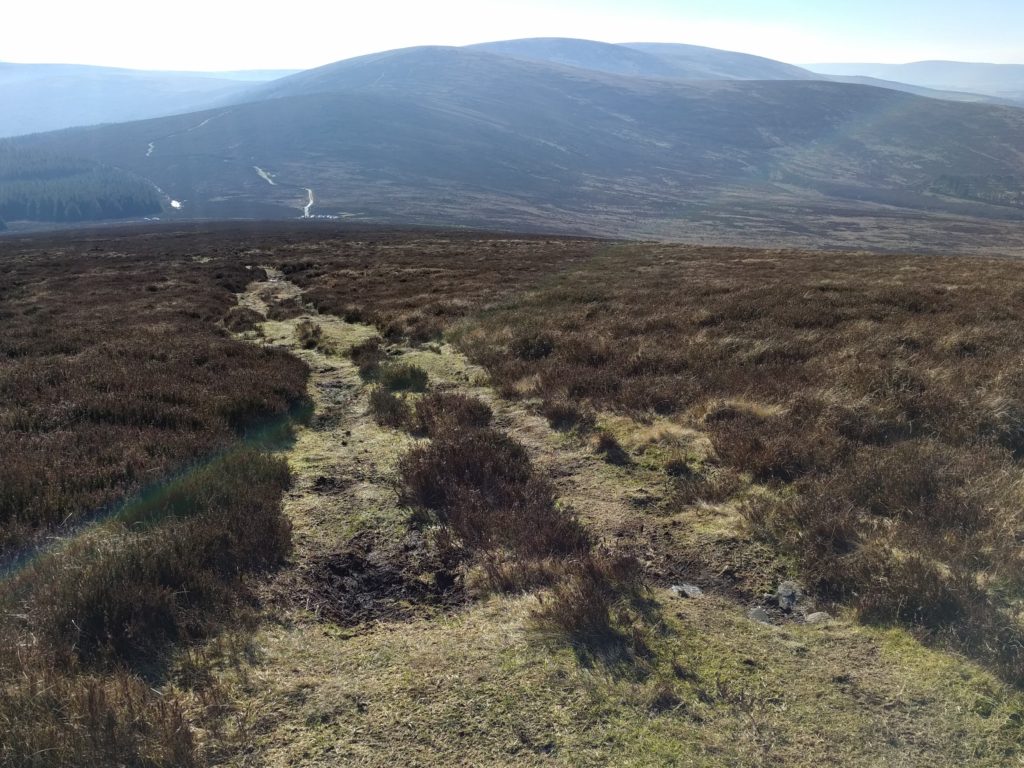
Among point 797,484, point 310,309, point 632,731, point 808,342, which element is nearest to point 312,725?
point 632,731

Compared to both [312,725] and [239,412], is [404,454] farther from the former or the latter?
[312,725]

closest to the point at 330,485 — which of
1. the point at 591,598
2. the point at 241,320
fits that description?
the point at 591,598

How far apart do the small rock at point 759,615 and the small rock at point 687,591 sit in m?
0.43

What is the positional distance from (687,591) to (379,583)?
2.93m

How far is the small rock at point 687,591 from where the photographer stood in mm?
4836

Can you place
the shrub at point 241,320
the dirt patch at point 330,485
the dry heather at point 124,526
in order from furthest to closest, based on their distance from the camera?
the shrub at point 241,320, the dirt patch at point 330,485, the dry heather at point 124,526

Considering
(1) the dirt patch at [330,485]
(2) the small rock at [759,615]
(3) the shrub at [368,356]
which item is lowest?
(1) the dirt patch at [330,485]

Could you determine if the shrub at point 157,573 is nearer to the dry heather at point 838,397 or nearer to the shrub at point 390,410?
the shrub at point 390,410

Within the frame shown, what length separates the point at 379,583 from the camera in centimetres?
518

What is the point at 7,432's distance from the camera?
769 cm

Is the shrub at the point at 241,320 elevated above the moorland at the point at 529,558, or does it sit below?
above

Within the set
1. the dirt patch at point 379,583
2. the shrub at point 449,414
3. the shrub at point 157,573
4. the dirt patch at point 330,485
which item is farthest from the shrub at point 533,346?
the shrub at point 157,573

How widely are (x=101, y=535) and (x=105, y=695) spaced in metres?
2.39

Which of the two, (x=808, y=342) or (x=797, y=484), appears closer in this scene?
(x=797, y=484)
